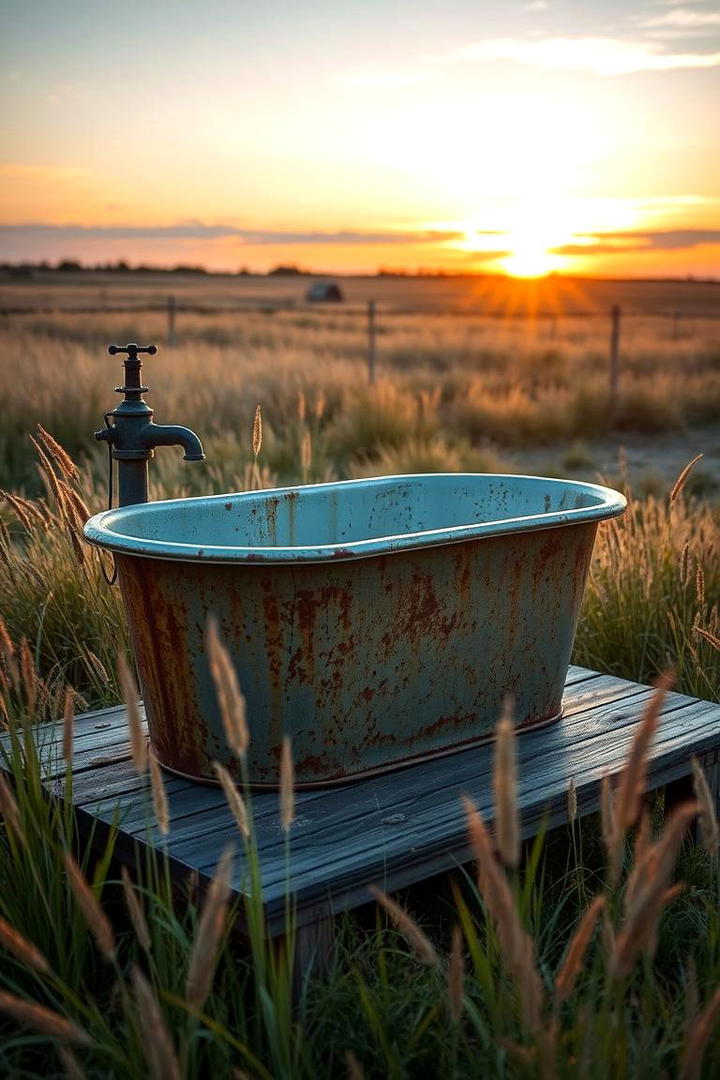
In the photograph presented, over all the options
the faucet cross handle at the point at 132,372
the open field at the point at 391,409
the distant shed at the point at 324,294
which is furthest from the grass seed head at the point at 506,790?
the distant shed at the point at 324,294

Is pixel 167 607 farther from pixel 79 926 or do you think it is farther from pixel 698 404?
pixel 698 404

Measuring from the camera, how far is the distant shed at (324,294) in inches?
2111

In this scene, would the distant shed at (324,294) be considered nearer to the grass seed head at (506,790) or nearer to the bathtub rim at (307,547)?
the bathtub rim at (307,547)

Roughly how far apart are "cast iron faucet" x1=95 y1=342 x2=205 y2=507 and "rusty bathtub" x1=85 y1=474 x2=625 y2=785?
0.22 metres

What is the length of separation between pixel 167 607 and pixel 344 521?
0.98 m

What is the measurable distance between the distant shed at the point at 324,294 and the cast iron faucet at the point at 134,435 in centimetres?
5111

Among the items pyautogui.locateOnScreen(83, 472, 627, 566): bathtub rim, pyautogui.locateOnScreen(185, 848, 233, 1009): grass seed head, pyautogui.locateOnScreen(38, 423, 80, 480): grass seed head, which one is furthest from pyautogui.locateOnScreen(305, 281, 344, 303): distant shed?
pyautogui.locateOnScreen(185, 848, 233, 1009): grass seed head

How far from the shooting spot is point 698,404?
1327 centimetres

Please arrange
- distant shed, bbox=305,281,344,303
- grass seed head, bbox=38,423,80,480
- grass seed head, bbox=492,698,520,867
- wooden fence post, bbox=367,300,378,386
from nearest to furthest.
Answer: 1. grass seed head, bbox=492,698,520,867
2. grass seed head, bbox=38,423,80,480
3. wooden fence post, bbox=367,300,378,386
4. distant shed, bbox=305,281,344,303

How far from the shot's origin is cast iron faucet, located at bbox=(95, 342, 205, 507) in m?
3.04

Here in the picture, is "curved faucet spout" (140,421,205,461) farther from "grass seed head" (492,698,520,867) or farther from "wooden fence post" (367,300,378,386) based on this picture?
"wooden fence post" (367,300,378,386)

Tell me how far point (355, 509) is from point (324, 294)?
51.7m

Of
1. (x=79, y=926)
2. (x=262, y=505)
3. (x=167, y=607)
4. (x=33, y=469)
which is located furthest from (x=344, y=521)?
(x=33, y=469)

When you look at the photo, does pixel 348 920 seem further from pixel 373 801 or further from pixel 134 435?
pixel 134 435
